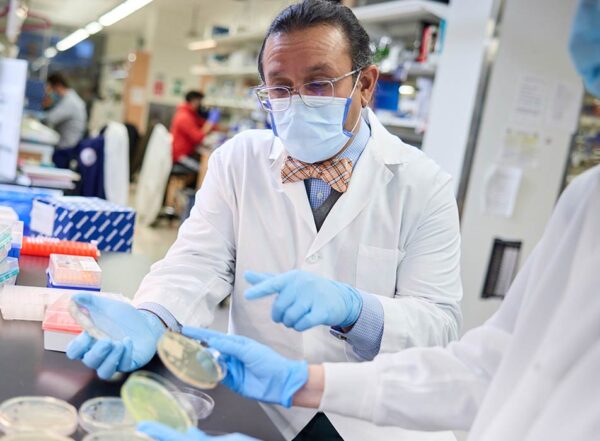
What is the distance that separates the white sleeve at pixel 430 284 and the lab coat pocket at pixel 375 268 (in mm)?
38

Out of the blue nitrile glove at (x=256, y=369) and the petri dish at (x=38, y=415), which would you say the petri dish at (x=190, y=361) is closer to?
the blue nitrile glove at (x=256, y=369)

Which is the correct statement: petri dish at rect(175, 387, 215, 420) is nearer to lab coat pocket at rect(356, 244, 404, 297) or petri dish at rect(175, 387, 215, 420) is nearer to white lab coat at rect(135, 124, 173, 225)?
lab coat pocket at rect(356, 244, 404, 297)

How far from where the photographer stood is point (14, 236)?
1842 mm

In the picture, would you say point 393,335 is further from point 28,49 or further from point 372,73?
point 28,49

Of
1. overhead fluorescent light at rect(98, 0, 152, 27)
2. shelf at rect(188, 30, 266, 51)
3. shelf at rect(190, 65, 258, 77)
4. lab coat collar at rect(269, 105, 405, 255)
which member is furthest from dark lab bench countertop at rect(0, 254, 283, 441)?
overhead fluorescent light at rect(98, 0, 152, 27)

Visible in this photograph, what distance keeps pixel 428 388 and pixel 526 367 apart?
0.64 ft

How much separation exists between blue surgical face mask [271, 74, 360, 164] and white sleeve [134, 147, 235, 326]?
0.21 meters

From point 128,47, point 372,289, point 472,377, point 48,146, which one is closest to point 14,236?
point 372,289

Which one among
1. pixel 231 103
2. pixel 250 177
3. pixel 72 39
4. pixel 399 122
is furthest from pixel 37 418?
pixel 72 39

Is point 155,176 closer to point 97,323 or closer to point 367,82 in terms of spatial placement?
point 367,82

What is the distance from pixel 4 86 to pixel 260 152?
2.00m

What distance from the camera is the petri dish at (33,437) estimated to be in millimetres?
844

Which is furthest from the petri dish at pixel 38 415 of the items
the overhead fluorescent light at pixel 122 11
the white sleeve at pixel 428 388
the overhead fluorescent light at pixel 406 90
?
A: the overhead fluorescent light at pixel 122 11

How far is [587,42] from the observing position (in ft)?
2.87
